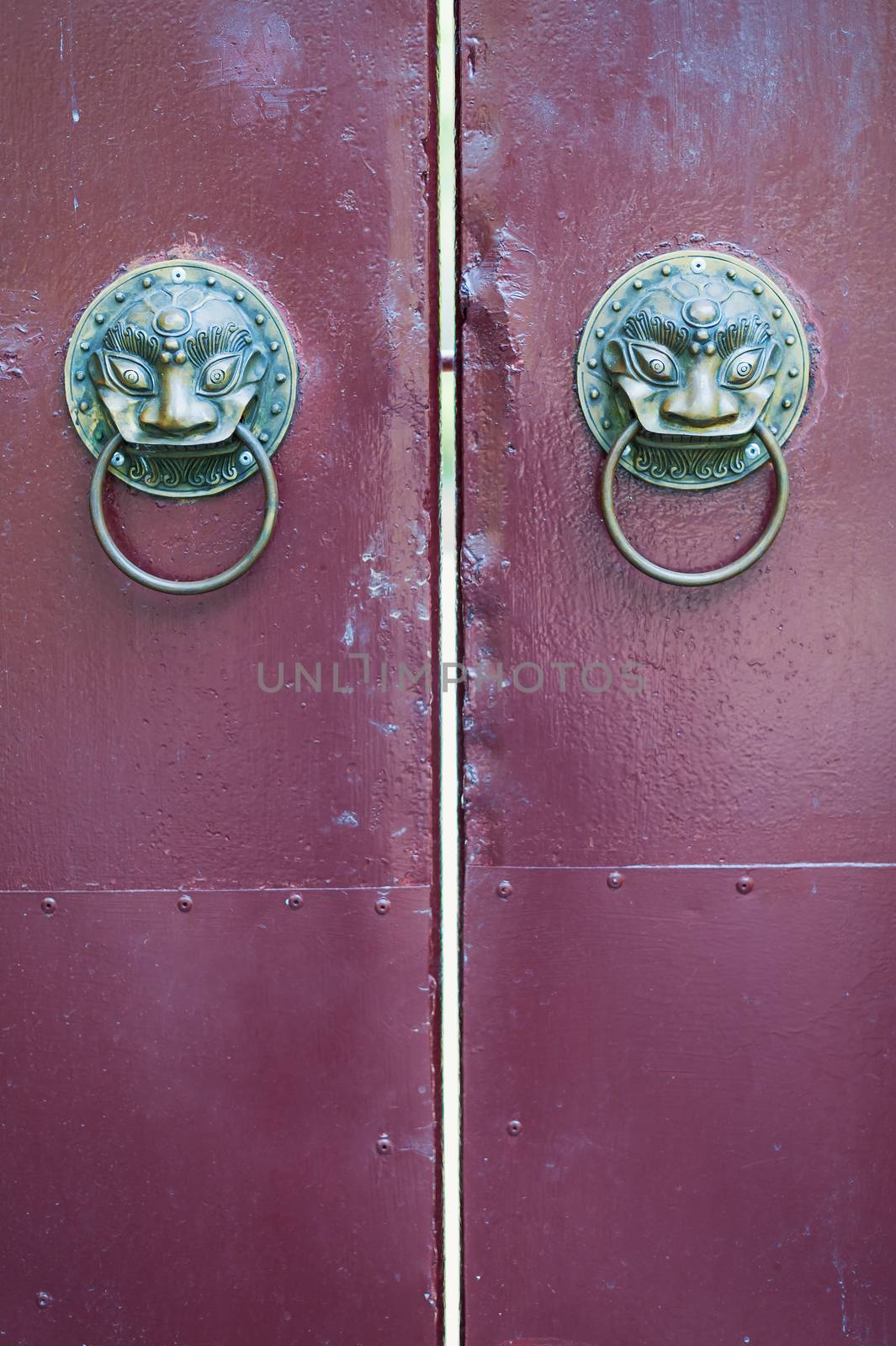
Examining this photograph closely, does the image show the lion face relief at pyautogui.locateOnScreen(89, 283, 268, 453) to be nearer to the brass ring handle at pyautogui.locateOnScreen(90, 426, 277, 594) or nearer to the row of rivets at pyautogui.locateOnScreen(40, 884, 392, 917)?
the brass ring handle at pyautogui.locateOnScreen(90, 426, 277, 594)

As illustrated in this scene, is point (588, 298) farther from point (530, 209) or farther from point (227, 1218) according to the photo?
point (227, 1218)

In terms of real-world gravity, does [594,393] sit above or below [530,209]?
below

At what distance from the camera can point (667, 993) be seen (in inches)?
30.5

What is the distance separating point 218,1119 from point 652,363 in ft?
2.23

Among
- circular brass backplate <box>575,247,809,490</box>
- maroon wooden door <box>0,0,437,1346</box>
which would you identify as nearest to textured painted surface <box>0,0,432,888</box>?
maroon wooden door <box>0,0,437,1346</box>

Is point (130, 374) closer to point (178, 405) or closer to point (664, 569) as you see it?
point (178, 405)

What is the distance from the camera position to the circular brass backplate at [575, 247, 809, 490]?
2.34 ft

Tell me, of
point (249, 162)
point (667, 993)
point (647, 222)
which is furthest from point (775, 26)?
point (667, 993)

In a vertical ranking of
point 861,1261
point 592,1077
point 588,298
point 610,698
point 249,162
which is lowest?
point 861,1261

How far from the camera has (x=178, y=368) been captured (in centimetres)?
72

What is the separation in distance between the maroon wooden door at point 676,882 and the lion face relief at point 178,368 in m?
0.18

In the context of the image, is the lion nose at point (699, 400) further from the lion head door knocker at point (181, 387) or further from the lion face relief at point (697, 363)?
the lion head door knocker at point (181, 387)

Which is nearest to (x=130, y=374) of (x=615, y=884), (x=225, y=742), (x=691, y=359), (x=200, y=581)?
(x=200, y=581)

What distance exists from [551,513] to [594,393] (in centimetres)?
10
